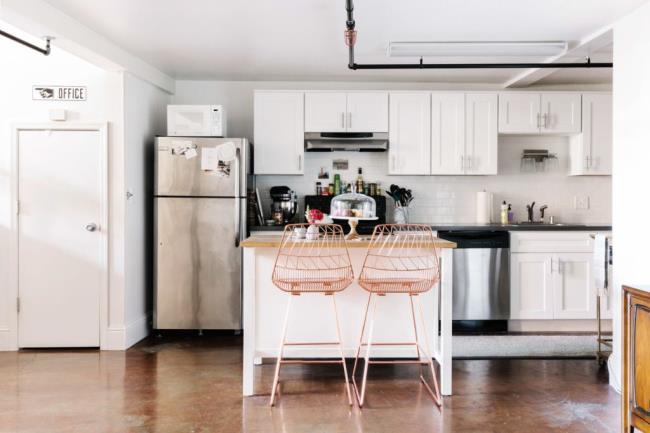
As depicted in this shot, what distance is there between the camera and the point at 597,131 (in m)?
5.06

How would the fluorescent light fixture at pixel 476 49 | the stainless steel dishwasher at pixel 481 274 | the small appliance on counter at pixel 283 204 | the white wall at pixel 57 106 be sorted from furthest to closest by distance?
the small appliance on counter at pixel 283 204, the stainless steel dishwasher at pixel 481 274, the white wall at pixel 57 106, the fluorescent light fixture at pixel 476 49

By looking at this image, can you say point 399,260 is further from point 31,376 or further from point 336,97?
point 31,376

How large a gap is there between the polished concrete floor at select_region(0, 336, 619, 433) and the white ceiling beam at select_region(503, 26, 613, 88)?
2.44 meters

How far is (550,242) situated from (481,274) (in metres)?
0.73

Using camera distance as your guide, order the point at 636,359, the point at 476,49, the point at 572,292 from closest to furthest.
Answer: the point at 636,359
the point at 476,49
the point at 572,292

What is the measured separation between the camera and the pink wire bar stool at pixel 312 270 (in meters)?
3.07

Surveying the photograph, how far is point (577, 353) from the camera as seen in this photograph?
4.11m

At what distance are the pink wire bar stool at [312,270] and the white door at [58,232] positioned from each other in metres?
1.89

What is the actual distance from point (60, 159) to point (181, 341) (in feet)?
6.13

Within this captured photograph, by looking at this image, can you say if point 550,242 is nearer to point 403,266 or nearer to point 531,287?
point 531,287

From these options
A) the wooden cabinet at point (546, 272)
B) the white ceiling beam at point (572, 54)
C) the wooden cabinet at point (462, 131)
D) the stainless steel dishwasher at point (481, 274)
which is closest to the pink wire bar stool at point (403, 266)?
the stainless steel dishwasher at point (481, 274)

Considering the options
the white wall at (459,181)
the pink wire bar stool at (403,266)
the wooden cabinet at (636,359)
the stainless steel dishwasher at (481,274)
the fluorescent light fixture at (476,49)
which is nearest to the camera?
the wooden cabinet at (636,359)

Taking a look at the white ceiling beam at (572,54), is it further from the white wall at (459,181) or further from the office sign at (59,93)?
the office sign at (59,93)

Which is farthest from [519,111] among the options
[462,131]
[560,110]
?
Answer: [462,131]
